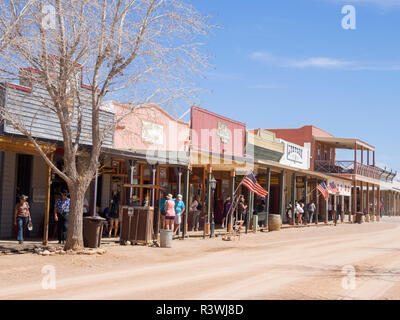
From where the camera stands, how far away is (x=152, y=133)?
23000 mm

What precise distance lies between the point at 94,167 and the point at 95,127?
107cm

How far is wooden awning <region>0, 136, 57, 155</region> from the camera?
1399 centimetres

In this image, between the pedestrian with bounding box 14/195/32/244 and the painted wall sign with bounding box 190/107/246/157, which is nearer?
the pedestrian with bounding box 14/195/32/244

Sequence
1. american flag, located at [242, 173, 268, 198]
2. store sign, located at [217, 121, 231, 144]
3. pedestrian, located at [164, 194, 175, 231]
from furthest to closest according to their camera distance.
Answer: store sign, located at [217, 121, 231, 144] → american flag, located at [242, 173, 268, 198] → pedestrian, located at [164, 194, 175, 231]

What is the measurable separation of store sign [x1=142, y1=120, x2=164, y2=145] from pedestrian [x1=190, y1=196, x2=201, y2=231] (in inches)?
130

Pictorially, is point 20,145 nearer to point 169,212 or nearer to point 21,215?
point 21,215

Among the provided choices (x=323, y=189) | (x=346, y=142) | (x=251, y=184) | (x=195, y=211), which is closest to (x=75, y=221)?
(x=251, y=184)

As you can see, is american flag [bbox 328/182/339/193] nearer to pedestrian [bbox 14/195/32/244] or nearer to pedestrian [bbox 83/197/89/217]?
pedestrian [bbox 83/197/89/217]

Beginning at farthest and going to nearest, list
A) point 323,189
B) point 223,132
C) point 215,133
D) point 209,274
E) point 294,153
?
point 294,153
point 323,189
point 223,132
point 215,133
point 209,274

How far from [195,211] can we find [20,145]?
11.7 meters

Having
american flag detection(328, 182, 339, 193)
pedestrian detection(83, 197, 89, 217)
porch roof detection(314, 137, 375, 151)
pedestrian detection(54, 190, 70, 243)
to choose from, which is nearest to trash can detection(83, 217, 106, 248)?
pedestrian detection(54, 190, 70, 243)

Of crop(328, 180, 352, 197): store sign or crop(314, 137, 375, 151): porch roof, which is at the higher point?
crop(314, 137, 375, 151): porch roof
